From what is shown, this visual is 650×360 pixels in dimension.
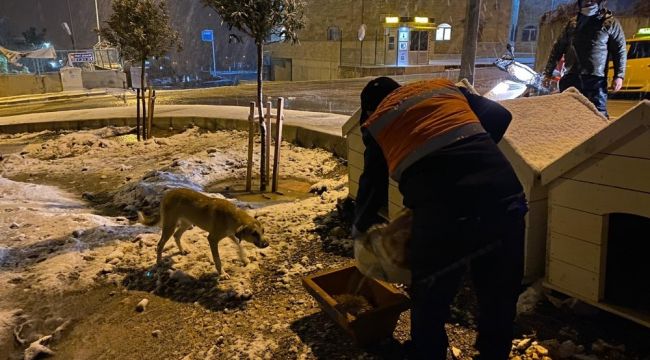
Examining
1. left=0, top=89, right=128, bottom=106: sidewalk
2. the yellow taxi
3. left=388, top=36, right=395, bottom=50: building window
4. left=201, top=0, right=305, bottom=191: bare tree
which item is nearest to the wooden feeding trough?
left=201, top=0, right=305, bottom=191: bare tree

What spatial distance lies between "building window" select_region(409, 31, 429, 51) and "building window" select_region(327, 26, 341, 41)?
34.3 feet

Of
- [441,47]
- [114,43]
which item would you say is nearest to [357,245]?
[114,43]

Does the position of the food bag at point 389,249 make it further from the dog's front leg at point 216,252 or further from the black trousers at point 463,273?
the dog's front leg at point 216,252

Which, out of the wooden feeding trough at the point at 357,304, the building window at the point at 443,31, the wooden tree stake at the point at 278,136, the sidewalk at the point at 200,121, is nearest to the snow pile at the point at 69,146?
the sidewalk at the point at 200,121

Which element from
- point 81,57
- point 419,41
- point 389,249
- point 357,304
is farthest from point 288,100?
point 419,41

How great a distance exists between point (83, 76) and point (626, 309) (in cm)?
2757

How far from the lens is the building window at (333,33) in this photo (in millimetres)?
39991

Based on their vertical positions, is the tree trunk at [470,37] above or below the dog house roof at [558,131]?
above

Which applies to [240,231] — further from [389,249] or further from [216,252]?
[389,249]

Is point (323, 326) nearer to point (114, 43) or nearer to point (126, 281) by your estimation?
point (126, 281)

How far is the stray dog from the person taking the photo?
3842 mm

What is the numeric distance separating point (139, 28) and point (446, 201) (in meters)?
9.90

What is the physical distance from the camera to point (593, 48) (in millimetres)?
5445

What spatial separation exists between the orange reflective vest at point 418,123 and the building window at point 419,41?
2990 cm
